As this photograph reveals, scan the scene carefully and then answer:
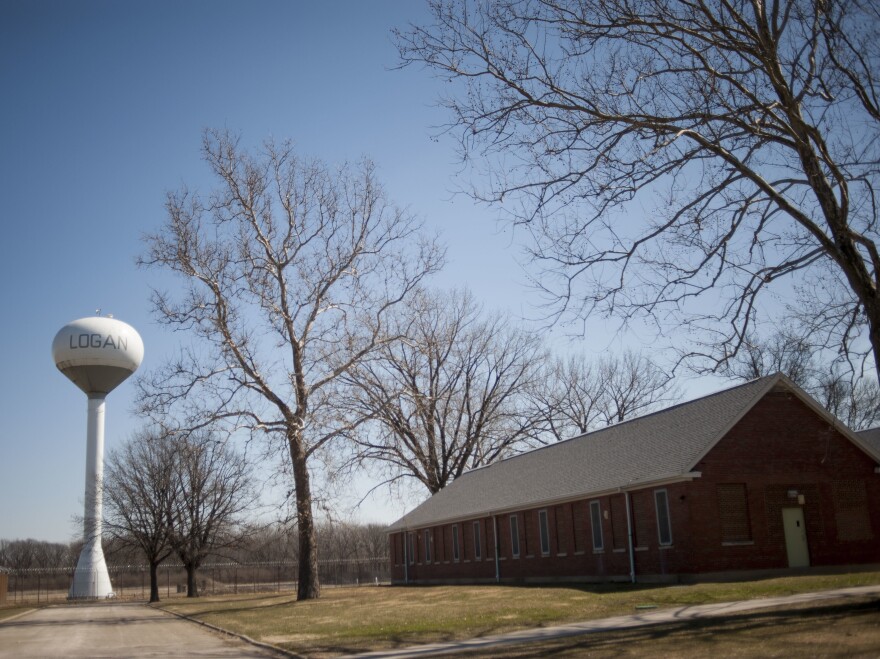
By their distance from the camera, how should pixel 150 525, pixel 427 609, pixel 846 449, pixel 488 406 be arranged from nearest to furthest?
pixel 427 609
pixel 846 449
pixel 150 525
pixel 488 406

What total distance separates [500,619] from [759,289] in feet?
32.7

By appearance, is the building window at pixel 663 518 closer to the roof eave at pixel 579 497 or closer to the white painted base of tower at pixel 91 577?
the roof eave at pixel 579 497

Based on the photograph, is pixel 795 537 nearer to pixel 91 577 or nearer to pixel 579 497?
pixel 579 497

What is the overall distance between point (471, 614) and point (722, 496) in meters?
10.7

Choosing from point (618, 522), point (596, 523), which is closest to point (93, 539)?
point (596, 523)

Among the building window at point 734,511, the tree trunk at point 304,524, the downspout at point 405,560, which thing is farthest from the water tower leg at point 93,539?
the building window at point 734,511

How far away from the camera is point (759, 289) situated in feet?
52.7

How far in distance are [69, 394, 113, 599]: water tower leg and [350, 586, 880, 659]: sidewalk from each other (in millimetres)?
48107

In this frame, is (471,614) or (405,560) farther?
(405,560)

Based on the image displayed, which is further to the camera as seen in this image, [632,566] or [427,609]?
[632,566]

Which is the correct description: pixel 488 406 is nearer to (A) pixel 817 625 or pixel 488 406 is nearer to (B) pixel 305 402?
(B) pixel 305 402

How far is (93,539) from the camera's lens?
59688 millimetres

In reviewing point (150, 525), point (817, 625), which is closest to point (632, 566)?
point (817, 625)

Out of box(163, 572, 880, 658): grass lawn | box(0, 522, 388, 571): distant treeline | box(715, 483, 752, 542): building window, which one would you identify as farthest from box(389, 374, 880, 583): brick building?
box(0, 522, 388, 571): distant treeline
